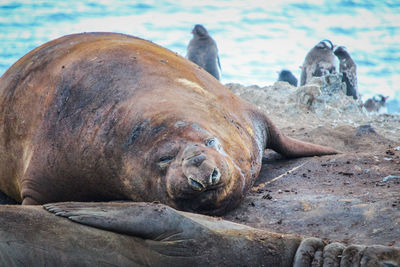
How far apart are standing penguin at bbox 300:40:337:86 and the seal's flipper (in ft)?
32.9

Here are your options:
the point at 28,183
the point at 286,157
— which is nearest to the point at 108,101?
the point at 28,183

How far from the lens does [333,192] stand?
11.1ft

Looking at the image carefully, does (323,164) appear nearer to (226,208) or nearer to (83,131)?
(226,208)

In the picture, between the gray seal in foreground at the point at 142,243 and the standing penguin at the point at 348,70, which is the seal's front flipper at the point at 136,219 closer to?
the gray seal in foreground at the point at 142,243

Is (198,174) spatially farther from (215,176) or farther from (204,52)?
(204,52)

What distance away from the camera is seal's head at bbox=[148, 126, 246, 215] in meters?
2.77

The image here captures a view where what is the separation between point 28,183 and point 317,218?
1715 millimetres

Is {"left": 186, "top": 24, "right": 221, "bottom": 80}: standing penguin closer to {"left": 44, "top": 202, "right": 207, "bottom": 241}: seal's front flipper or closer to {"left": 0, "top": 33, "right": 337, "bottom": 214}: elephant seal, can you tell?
{"left": 0, "top": 33, "right": 337, "bottom": 214}: elephant seal

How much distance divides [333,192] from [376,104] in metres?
11.9

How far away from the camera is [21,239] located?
2.22 metres

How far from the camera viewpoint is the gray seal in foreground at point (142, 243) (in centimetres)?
222

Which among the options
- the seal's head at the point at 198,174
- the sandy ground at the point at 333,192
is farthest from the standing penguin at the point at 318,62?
the seal's head at the point at 198,174

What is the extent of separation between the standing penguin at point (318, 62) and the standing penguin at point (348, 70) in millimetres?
399

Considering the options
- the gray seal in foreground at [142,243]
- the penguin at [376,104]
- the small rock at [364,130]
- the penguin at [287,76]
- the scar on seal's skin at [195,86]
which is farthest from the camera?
the penguin at [287,76]
